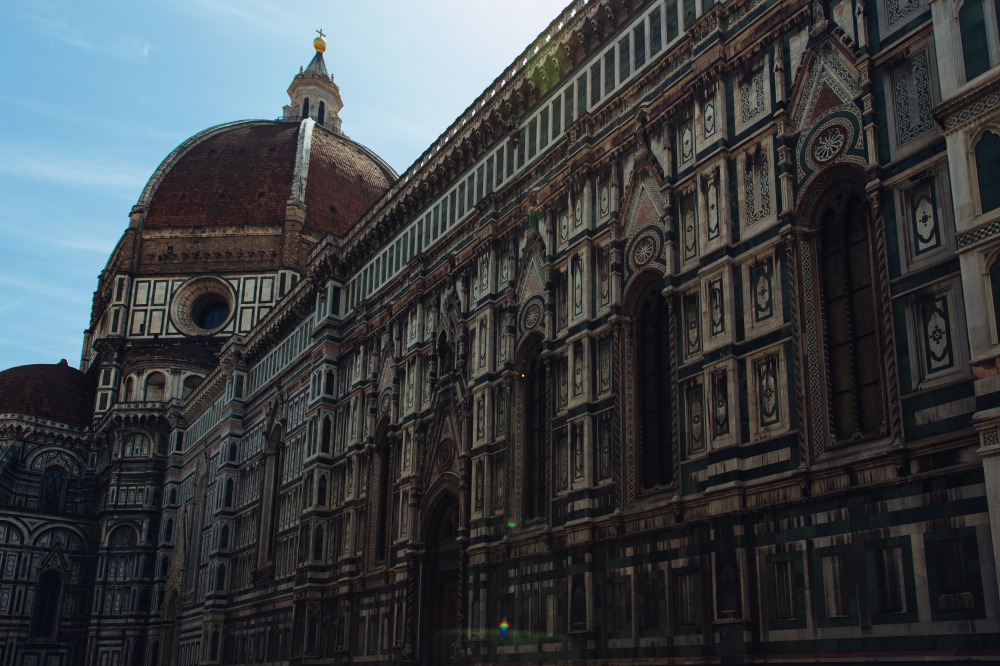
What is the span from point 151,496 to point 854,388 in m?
68.5

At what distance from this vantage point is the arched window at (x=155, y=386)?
3243 inches

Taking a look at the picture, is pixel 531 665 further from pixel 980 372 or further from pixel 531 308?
pixel 980 372

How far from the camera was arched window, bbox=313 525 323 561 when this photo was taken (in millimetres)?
44656

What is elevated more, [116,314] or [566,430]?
[116,314]

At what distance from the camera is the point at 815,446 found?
68.5 feet

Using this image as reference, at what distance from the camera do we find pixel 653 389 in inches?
1052

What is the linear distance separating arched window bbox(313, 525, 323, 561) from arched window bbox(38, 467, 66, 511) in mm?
45869

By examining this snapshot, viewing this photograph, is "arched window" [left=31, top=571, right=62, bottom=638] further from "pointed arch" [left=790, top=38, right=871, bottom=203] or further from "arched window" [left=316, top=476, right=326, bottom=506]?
"pointed arch" [left=790, top=38, right=871, bottom=203]

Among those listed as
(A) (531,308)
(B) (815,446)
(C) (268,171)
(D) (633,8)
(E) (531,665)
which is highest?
(C) (268,171)

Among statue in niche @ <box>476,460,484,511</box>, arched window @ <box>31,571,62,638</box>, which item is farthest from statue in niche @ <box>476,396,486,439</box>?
arched window @ <box>31,571,62,638</box>

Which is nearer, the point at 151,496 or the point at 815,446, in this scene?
the point at 815,446

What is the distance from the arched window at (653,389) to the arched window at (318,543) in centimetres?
2255

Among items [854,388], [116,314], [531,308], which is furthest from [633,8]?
[116,314]

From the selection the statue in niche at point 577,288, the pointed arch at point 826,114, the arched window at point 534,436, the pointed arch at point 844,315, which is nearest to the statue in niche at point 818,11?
the pointed arch at point 826,114
